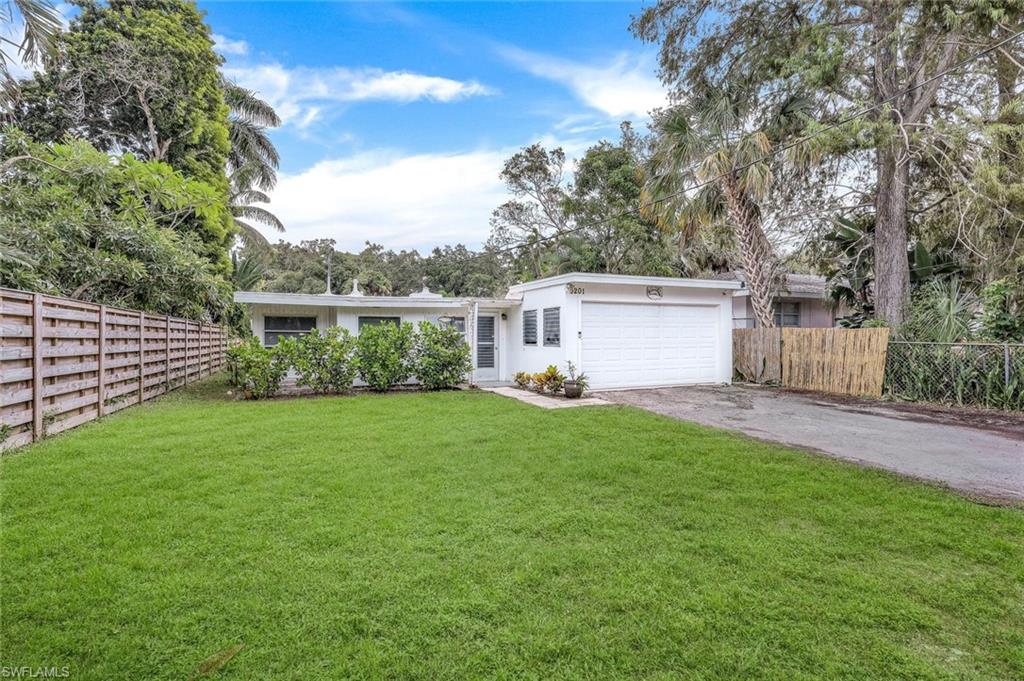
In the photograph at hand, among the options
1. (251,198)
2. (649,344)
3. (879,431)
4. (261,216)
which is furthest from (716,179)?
(251,198)

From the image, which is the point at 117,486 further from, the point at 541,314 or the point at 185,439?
the point at 541,314

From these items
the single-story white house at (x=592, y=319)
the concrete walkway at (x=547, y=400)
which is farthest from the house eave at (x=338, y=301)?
the concrete walkway at (x=547, y=400)

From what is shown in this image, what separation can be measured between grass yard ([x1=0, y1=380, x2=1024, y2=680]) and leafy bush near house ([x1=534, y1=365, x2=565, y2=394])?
510 centimetres

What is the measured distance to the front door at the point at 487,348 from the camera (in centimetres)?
1341

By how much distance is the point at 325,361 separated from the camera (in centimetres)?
1029

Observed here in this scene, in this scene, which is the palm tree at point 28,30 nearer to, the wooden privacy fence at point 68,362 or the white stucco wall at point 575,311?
the wooden privacy fence at point 68,362

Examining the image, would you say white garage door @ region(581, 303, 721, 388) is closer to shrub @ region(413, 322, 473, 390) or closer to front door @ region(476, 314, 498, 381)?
shrub @ region(413, 322, 473, 390)

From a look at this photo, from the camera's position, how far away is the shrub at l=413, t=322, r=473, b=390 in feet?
36.1

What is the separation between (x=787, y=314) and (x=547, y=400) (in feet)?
38.6

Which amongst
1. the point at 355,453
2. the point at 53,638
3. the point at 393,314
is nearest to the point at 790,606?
the point at 53,638

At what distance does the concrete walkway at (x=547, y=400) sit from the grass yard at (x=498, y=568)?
11.9 feet

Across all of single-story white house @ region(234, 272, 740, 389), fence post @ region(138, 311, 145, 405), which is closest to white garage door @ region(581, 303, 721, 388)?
single-story white house @ region(234, 272, 740, 389)

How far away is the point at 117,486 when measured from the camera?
417 centimetres

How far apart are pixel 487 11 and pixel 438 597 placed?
1194cm
